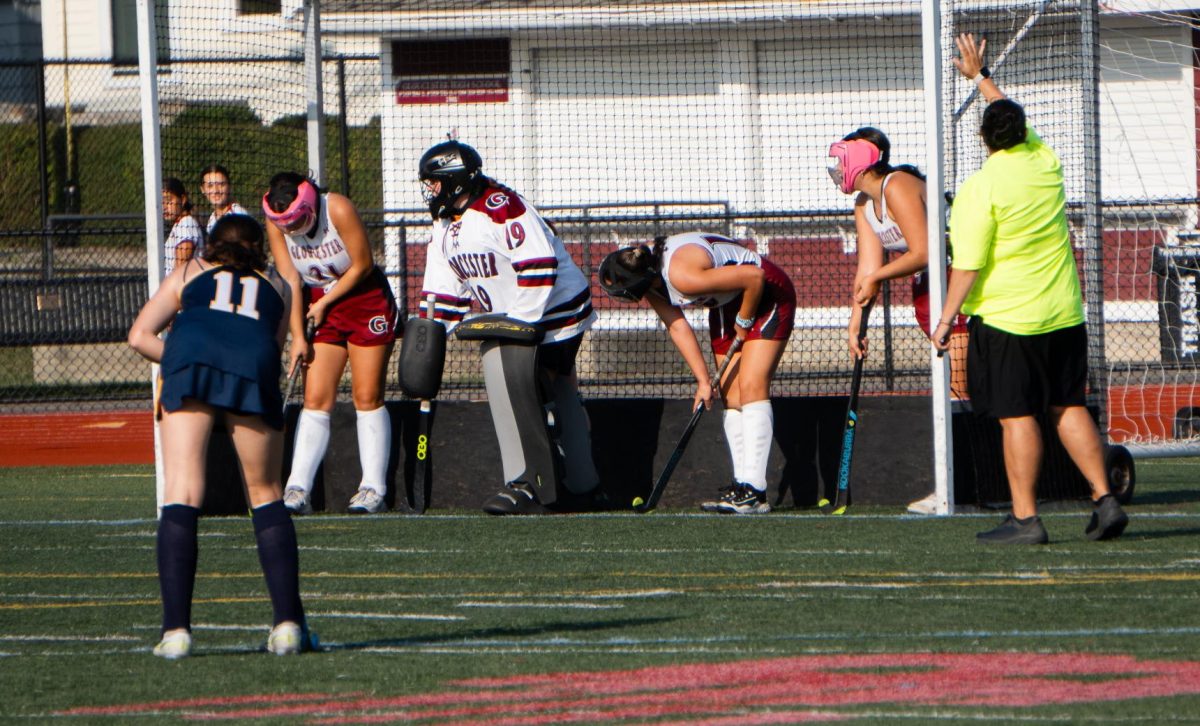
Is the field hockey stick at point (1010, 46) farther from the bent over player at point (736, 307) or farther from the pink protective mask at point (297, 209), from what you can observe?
the pink protective mask at point (297, 209)

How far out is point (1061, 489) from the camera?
9.28 meters

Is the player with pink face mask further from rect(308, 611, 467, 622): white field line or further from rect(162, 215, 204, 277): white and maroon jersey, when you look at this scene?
rect(162, 215, 204, 277): white and maroon jersey

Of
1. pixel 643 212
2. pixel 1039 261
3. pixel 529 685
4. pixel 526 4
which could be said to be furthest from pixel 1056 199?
pixel 526 4

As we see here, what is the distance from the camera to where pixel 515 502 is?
9.44m

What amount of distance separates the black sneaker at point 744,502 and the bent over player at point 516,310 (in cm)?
81

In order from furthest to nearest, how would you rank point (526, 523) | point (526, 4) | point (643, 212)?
1. point (526, 4)
2. point (643, 212)
3. point (526, 523)

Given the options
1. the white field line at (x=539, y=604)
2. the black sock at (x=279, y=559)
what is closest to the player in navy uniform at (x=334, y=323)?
the white field line at (x=539, y=604)

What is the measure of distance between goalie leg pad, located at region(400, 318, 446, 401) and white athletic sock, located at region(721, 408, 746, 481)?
5.13 ft

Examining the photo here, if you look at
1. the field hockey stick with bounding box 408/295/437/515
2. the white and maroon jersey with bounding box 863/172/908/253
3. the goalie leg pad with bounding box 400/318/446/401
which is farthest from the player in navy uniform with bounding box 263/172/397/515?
the white and maroon jersey with bounding box 863/172/908/253

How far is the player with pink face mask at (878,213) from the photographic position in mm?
9086

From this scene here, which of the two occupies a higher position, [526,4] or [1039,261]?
[526,4]

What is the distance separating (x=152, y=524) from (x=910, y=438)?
13.0 ft

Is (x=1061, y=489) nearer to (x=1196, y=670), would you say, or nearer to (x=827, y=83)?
(x=1196, y=670)

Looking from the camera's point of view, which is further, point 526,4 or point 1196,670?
point 526,4
